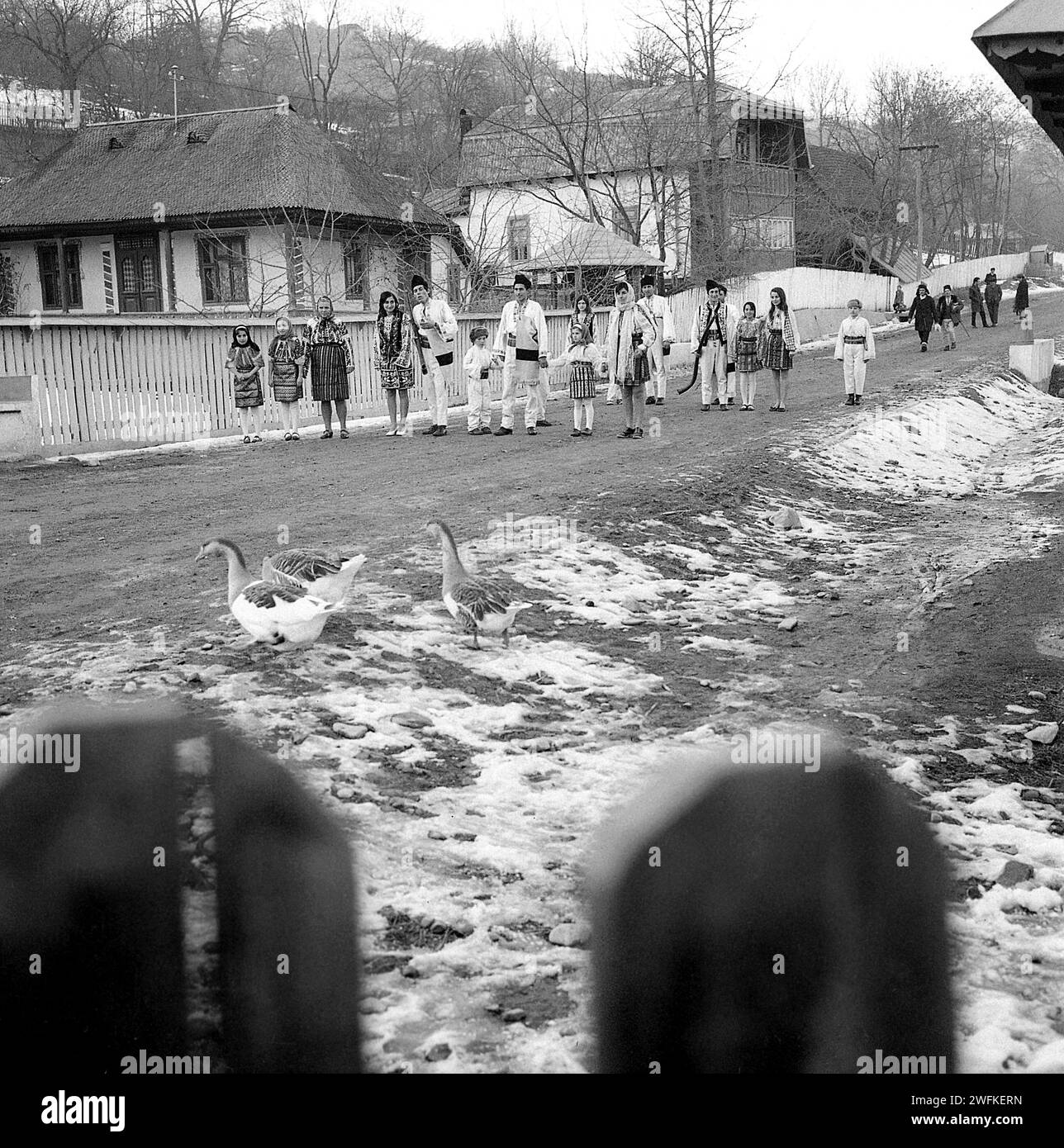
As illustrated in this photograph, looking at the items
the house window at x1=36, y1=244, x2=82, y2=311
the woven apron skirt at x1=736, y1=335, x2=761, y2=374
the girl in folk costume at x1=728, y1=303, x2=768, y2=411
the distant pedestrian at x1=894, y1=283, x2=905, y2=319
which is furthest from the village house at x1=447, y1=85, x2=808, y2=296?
the woven apron skirt at x1=736, y1=335, x2=761, y2=374

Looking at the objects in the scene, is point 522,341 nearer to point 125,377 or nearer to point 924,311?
point 125,377

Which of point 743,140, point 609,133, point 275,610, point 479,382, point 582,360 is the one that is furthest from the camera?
point 743,140

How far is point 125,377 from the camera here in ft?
57.5

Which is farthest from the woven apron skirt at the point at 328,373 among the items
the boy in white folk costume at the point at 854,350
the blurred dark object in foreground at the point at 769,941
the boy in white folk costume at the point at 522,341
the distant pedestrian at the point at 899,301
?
the distant pedestrian at the point at 899,301

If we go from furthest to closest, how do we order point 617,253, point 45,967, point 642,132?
point 642,132
point 617,253
point 45,967

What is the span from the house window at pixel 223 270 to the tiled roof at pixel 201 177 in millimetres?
1319

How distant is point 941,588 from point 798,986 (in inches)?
273

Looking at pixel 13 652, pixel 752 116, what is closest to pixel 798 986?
pixel 13 652

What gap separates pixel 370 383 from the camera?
73.7ft

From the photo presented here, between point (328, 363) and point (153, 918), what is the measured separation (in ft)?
45.7

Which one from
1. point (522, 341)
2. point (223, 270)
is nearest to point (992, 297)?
point (223, 270)

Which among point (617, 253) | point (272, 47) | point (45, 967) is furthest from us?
point (272, 47)

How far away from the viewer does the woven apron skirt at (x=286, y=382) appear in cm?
1750
